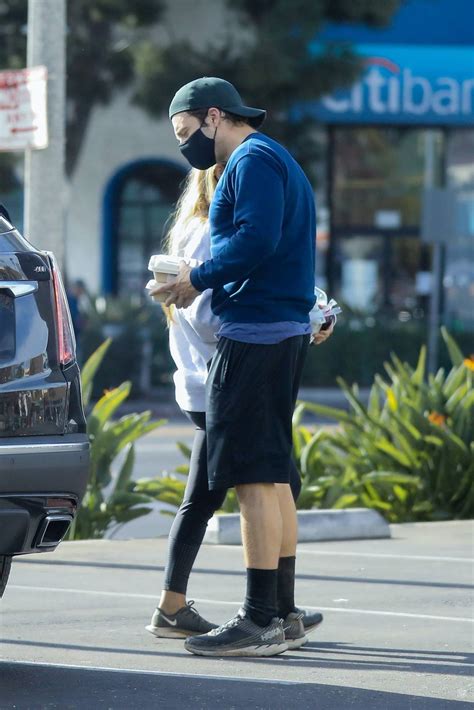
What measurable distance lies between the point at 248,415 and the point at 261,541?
0.43 m

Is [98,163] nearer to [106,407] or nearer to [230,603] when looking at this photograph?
[106,407]

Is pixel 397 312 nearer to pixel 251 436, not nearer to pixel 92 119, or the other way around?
pixel 92 119

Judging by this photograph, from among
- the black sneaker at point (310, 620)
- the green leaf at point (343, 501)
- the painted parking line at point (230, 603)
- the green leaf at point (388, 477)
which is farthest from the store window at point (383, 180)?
the black sneaker at point (310, 620)

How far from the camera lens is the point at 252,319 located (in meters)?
5.03

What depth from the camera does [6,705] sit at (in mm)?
Result: 4523

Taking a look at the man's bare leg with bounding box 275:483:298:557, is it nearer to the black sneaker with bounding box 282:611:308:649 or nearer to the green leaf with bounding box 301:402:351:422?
the black sneaker with bounding box 282:611:308:649

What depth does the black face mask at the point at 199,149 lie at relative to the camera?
17.2 ft

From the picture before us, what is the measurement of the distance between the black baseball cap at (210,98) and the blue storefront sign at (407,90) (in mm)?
17461

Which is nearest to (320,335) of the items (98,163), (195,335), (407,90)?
(195,335)

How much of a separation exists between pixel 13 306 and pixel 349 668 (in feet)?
5.51

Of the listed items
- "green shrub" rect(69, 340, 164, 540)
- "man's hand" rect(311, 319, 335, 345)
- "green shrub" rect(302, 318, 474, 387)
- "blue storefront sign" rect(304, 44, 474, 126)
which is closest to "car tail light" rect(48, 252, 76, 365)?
"man's hand" rect(311, 319, 335, 345)

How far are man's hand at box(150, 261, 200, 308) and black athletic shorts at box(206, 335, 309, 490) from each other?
0.20 metres

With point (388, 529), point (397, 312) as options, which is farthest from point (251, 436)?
point (397, 312)

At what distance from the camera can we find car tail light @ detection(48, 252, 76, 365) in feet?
15.2
